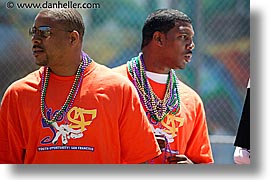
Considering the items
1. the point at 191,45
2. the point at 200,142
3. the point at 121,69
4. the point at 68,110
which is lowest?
the point at 200,142

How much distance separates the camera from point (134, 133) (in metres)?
3.09

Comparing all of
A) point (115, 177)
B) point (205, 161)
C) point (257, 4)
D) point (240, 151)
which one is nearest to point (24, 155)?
point (115, 177)

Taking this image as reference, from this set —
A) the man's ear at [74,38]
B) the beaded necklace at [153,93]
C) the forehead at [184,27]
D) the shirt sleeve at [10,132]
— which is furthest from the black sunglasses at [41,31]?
the forehead at [184,27]

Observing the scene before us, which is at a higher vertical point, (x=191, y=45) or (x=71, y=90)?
(x=191, y=45)

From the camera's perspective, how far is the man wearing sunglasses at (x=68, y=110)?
306cm

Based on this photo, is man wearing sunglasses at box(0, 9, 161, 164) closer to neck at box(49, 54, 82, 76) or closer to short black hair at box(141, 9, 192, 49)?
neck at box(49, 54, 82, 76)

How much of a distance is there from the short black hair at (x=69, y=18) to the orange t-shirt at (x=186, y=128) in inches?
11.6

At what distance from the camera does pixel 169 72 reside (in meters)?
3.16

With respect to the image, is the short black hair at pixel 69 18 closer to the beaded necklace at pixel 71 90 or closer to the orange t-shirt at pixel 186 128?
the beaded necklace at pixel 71 90

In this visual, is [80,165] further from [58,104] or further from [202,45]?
[202,45]

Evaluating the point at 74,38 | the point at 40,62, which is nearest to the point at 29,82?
the point at 40,62

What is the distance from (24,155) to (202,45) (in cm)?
112

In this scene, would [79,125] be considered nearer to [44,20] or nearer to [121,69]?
[121,69]

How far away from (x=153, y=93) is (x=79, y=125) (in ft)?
1.40
